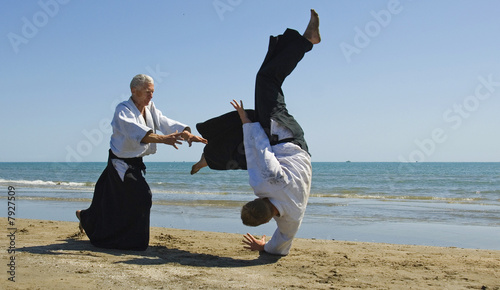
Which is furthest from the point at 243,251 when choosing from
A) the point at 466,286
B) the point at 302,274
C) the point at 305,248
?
the point at 466,286

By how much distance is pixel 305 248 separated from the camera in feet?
17.3

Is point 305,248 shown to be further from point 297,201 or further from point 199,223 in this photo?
point 199,223

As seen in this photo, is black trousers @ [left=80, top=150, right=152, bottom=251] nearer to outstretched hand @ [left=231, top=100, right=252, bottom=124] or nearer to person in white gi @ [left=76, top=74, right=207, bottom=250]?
person in white gi @ [left=76, top=74, right=207, bottom=250]

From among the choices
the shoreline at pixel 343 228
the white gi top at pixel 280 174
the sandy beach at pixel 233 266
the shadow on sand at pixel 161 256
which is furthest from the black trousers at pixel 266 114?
the shoreline at pixel 343 228

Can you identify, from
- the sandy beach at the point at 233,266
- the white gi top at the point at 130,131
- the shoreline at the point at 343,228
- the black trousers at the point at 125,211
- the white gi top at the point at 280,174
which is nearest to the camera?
the sandy beach at the point at 233,266

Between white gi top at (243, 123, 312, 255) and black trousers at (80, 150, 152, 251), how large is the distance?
50.4 inches

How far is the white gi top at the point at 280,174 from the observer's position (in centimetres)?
388

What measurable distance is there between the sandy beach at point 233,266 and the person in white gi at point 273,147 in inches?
17.4

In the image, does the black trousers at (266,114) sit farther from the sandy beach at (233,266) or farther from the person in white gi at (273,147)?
the sandy beach at (233,266)

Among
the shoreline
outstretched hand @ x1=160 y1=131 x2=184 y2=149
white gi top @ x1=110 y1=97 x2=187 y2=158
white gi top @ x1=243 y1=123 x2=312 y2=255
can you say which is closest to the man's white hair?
white gi top @ x1=110 y1=97 x2=187 y2=158

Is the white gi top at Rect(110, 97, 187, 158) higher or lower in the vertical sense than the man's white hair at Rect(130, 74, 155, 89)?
lower

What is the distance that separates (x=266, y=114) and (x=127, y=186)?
159 centimetres

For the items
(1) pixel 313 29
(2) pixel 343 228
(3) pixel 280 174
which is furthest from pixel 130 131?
(2) pixel 343 228

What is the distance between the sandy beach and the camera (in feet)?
11.3
